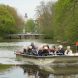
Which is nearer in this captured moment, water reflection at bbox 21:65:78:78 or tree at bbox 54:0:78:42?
water reflection at bbox 21:65:78:78

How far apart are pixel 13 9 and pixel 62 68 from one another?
118936mm

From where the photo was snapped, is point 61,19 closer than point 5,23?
Yes

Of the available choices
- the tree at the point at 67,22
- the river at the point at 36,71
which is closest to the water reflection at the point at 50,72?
the river at the point at 36,71

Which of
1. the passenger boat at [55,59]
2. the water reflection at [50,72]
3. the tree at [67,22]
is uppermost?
the tree at [67,22]

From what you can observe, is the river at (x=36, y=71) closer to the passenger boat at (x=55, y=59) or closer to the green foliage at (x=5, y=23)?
the passenger boat at (x=55, y=59)

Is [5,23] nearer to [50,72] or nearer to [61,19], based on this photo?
[61,19]

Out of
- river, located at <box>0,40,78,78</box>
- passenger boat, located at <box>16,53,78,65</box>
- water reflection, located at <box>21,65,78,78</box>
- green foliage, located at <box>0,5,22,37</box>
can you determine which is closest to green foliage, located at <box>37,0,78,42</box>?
passenger boat, located at <box>16,53,78,65</box>

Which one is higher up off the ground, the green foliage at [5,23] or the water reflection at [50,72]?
the green foliage at [5,23]

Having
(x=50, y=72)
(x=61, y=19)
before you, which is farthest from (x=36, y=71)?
(x=61, y=19)

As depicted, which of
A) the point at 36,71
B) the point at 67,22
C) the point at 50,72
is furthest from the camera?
the point at 67,22

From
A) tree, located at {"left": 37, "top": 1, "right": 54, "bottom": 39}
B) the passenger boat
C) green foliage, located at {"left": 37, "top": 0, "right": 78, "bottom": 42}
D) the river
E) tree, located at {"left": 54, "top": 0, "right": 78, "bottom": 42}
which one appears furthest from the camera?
tree, located at {"left": 37, "top": 1, "right": 54, "bottom": 39}

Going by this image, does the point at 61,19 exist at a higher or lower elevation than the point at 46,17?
lower

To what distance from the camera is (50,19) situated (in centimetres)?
10962

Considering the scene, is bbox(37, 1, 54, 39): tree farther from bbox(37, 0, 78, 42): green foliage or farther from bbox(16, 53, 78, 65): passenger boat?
bbox(16, 53, 78, 65): passenger boat
